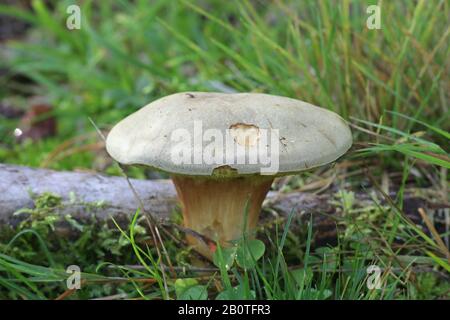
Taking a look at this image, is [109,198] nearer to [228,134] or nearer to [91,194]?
[91,194]

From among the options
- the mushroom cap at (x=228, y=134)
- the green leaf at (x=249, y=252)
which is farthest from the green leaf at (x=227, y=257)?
the mushroom cap at (x=228, y=134)

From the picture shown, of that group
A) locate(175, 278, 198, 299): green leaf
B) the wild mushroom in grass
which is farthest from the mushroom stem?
locate(175, 278, 198, 299): green leaf

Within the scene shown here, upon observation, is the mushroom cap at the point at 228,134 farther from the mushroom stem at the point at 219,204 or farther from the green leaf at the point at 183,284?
the green leaf at the point at 183,284

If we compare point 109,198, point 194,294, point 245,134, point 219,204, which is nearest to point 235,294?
point 194,294

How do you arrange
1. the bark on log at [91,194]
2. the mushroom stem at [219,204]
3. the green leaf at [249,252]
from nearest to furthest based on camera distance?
the green leaf at [249,252] → the mushroom stem at [219,204] → the bark on log at [91,194]

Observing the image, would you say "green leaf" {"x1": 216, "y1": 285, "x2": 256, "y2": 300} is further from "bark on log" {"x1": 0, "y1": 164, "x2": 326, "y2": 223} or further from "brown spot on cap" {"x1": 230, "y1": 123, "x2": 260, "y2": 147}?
"bark on log" {"x1": 0, "y1": 164, "x2": 326, "y2": 223}

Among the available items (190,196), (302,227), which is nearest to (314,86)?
(302,227)
